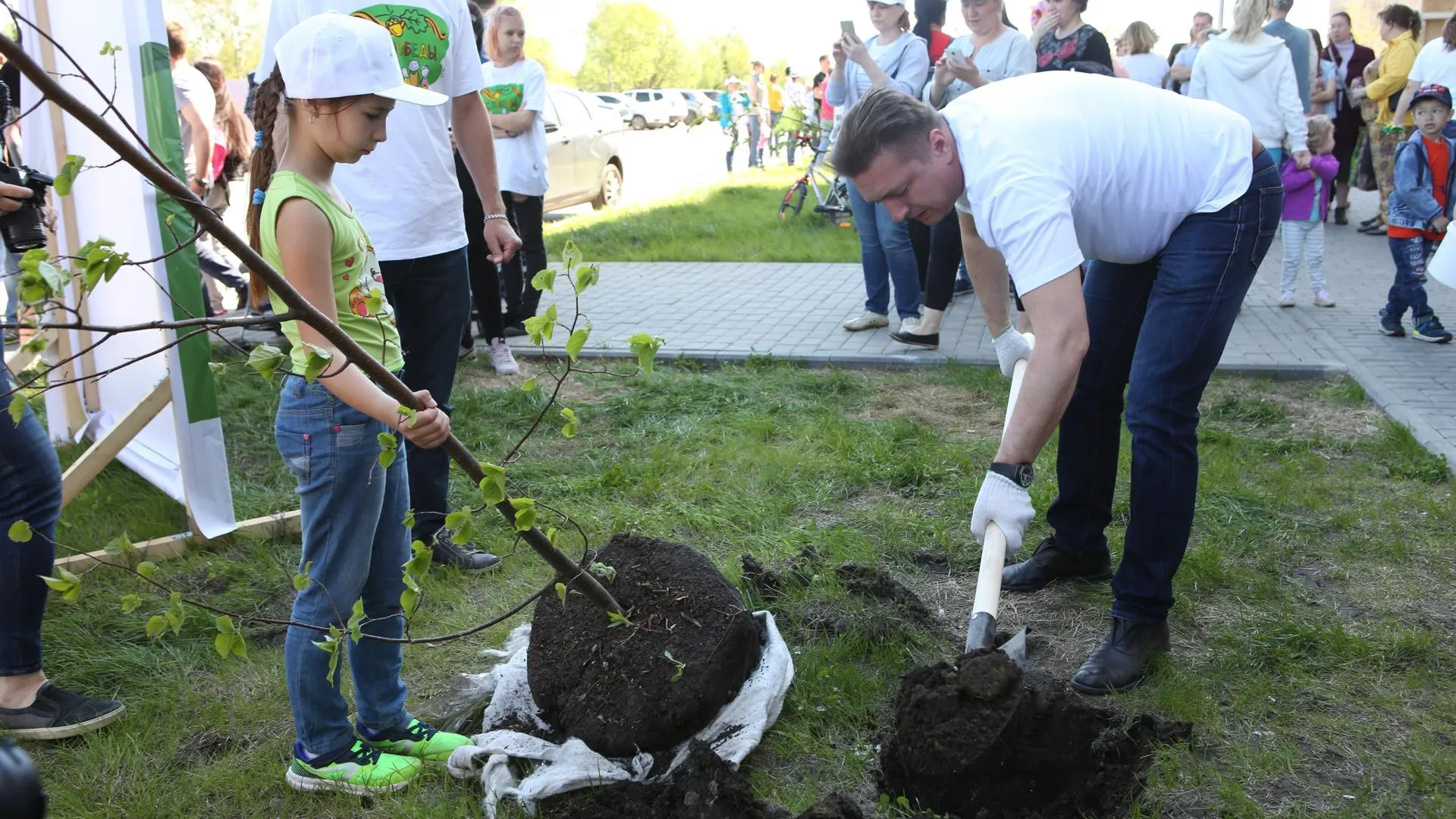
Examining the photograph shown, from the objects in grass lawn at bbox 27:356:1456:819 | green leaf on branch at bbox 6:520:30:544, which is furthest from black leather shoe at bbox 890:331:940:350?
green leaf on branch at bbox 6:520:30:544

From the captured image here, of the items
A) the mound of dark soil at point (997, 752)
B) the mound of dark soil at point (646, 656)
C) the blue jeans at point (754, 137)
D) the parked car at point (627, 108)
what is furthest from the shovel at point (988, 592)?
the parked car at point (627, 108)

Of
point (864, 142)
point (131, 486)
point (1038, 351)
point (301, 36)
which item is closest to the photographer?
point (301, 36)

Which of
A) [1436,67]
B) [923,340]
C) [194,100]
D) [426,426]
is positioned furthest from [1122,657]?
[1436,67]

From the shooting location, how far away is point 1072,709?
253 cm

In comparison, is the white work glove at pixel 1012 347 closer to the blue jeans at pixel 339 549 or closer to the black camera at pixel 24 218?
the blue jeans at pixel 339 549

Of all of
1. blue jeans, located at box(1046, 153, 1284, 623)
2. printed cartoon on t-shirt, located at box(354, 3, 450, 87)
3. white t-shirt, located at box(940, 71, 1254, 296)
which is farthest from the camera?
printed cartoon on t-shirt, located at box(354, 3, 450, 87)

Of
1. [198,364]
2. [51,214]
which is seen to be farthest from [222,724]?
[51,214]

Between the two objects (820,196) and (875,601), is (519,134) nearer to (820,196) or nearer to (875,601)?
(875,601)

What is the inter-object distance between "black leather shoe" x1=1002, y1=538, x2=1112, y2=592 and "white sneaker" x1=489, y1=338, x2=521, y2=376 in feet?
12.1

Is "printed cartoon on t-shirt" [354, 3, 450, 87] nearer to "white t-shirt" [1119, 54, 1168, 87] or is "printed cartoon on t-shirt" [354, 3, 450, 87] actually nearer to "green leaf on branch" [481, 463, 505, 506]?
"green leaf on branch" [481, 463, 505, 506]

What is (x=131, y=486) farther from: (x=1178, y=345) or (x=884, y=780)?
(x=1178, y=345)

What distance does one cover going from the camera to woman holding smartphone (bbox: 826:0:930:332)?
21.6 feet

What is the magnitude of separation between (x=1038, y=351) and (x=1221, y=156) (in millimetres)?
887

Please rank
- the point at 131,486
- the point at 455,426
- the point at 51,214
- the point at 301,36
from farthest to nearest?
the point at 455,426
the point at 131,486
the point at 51,214
the point at 301,36
